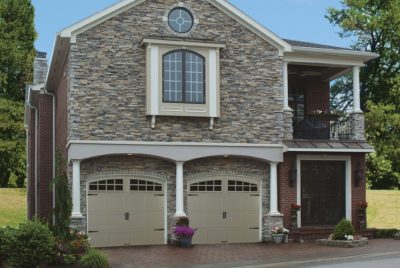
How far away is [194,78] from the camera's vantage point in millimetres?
22312

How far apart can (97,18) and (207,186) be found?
6872mm

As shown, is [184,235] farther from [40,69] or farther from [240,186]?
[40,69]

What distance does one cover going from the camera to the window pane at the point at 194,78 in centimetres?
2223

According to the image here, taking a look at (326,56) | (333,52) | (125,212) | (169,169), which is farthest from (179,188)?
(333,52)

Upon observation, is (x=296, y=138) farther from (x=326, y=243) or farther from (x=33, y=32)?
(x=33, y=32)

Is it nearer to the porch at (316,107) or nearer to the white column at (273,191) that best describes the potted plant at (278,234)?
the white column at (273,191)

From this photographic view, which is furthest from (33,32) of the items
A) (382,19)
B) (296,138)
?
(296,138)

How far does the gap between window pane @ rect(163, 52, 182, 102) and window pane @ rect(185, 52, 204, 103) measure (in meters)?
0.25

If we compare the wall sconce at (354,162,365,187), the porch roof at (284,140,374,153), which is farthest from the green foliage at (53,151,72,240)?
the wall sconce at (354,162,365,187)

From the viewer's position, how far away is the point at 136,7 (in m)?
22.1

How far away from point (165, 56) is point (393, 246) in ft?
31.8

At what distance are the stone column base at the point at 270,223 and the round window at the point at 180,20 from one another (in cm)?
720

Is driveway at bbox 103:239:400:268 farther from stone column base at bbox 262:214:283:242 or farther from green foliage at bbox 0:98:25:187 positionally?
green foliage at bbox 0:98:25:187

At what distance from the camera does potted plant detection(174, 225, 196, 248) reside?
2111cm
